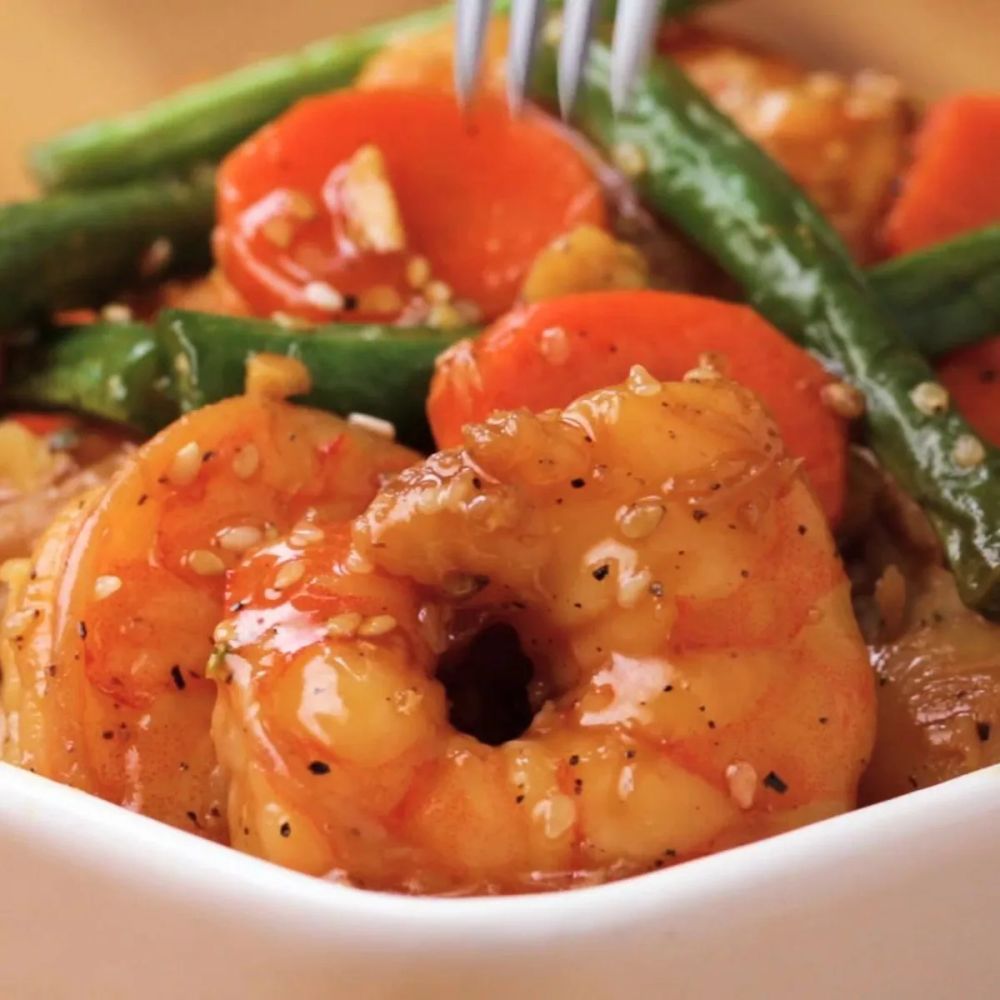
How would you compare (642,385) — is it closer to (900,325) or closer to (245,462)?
(245,462)

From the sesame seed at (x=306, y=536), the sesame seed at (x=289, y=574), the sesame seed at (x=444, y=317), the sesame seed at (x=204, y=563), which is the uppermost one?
the sesame seed at (x=306, y=536)

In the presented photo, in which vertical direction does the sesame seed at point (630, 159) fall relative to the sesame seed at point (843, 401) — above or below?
above

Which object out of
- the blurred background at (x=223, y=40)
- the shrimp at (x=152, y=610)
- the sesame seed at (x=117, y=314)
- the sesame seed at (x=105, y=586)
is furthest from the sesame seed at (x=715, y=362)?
the blurred background at (x=223, y=40)

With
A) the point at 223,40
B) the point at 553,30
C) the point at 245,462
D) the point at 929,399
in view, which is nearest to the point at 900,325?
the point at 929,399

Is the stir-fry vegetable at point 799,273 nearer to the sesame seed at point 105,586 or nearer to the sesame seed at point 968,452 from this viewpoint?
the sesame seed at point 968,452

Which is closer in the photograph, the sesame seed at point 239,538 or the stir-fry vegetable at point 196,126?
the sesame seed at point 239,538

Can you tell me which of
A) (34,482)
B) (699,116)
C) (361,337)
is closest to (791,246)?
(699,116)

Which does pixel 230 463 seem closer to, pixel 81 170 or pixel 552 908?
pixel 552 908
